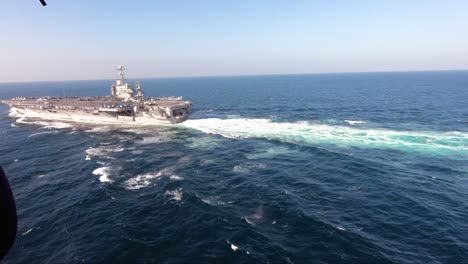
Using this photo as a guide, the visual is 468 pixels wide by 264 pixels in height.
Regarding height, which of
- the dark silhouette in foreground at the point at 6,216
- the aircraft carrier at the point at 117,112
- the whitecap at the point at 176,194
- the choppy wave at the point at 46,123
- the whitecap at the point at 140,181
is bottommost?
the whitecap at the point at 176,194

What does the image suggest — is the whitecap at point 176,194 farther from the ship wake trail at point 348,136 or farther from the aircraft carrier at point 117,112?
the aircraft carrier at point 117,112

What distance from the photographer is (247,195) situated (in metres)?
37.1

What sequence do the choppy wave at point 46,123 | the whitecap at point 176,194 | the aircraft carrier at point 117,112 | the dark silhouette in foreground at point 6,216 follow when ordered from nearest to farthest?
the dark silhouette in foreground at point 6,216, the whitecap at point 176,194, the aircraft carrier at point 117,112, the choppy wave at point 46,123

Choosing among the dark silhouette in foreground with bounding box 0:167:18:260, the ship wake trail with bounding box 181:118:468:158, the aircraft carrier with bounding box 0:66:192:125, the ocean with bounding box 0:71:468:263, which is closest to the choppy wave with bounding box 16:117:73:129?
the aircraft carrier with bounding box 0:66:192:125

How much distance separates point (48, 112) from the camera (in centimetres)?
9738

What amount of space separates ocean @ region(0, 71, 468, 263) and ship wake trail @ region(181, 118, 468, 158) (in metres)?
0.37

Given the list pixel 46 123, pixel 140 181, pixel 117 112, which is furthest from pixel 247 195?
pixel 46 123

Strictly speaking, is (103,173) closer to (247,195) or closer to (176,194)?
(176,194)

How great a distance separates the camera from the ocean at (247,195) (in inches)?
1053

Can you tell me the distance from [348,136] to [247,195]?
1339 inches

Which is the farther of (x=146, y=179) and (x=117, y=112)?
(x=117, y=112)

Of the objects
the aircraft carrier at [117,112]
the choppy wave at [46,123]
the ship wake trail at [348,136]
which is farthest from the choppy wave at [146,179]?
the choppy wave at [46,123]

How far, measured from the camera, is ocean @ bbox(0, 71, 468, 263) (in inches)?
1053

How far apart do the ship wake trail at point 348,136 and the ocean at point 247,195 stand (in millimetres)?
365
